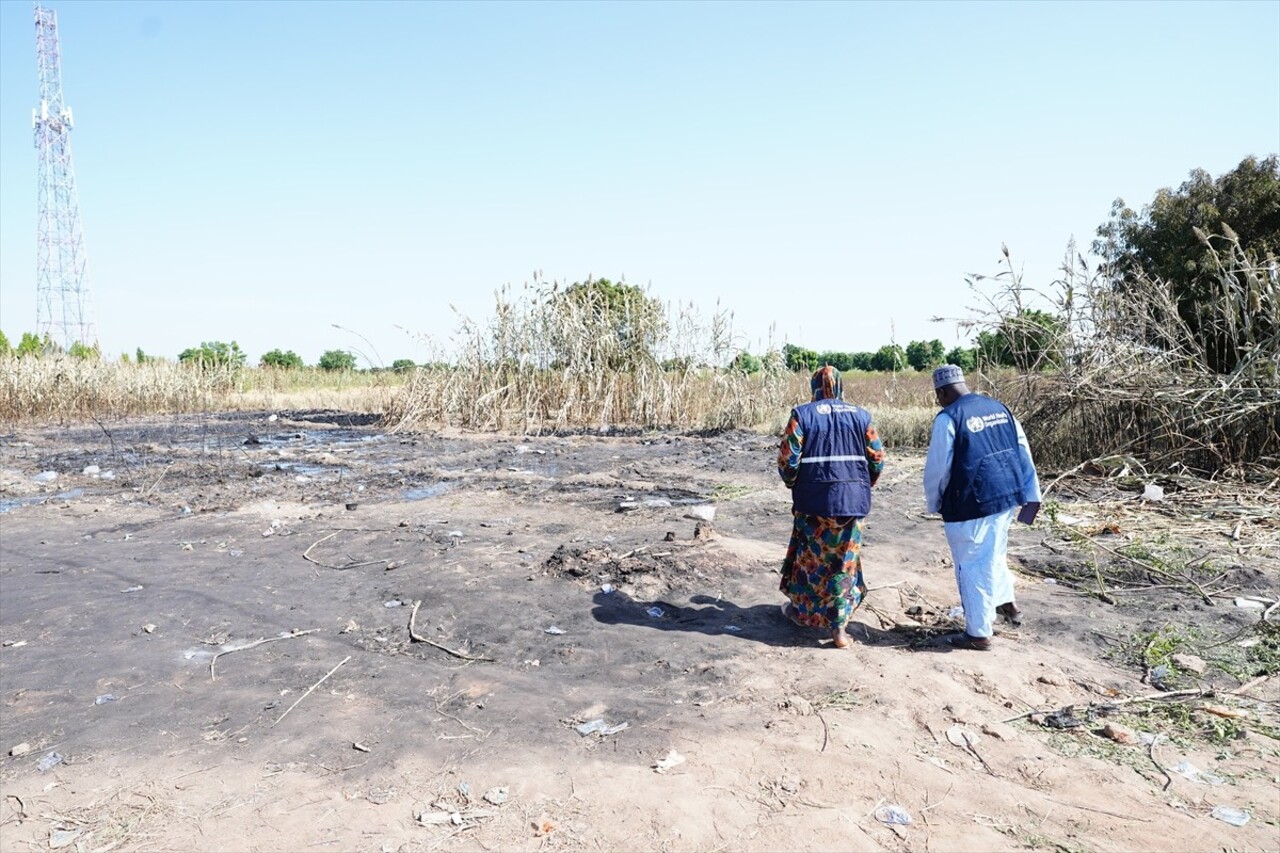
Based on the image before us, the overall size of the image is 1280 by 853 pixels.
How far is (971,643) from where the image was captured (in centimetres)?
434

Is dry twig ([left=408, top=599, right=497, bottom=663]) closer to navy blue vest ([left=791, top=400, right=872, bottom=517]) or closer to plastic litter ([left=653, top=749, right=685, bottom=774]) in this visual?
plastic litter ([left=653, top=749, right=685, bottom=774])

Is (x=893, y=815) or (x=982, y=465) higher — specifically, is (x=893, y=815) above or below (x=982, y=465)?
below

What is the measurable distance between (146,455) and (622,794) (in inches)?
450

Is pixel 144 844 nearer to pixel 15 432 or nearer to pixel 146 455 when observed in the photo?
pixel 146 455

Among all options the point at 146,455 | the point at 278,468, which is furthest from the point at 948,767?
the point at 146,455

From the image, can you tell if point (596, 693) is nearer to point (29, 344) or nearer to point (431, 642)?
point (431, 642)

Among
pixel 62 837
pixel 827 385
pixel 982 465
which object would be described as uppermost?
pixel 827 385

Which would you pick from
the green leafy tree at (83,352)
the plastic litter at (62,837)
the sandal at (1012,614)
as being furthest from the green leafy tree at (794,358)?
the green leafy tree at (83,352)

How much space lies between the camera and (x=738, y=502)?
834 cm

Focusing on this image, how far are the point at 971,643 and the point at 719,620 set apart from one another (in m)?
1.41

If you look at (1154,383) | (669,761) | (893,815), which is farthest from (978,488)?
(1154,383)

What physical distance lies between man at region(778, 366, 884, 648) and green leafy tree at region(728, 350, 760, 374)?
11.5 m

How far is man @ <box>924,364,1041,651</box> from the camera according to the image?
4172 mm

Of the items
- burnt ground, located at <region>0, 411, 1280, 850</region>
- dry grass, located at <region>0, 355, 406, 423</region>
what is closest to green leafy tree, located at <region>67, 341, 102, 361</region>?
dry grass, located at <region>0, 355, 406, 423</region>
